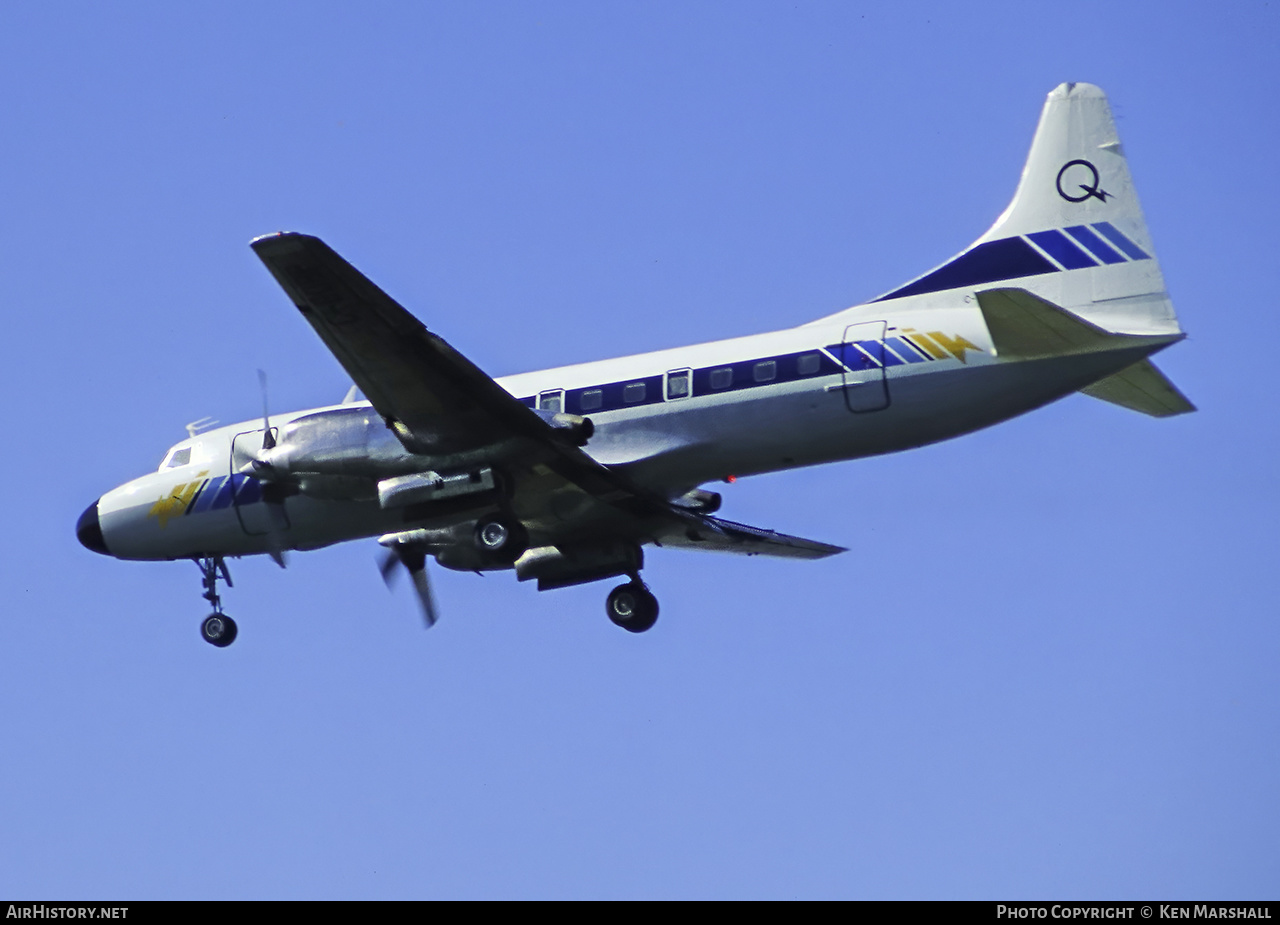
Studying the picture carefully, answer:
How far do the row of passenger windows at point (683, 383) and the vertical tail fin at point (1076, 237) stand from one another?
188 cm

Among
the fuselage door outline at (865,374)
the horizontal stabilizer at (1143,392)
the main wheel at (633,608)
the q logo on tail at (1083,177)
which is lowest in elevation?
the main wheel at (633,608)

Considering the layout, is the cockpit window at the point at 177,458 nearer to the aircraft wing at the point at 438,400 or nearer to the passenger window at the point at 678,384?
the aircraft wing at the point at 438,400

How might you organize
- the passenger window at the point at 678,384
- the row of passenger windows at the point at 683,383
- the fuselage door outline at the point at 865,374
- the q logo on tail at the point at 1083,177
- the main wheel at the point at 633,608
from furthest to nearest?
the main wheel at the point at 633,608, the passenger window at the point at 678,384, the row of passenger windows at the point at 683,383, the q logo on tail at the point at 1083,177, the fuselage door outline at the point at 865,374

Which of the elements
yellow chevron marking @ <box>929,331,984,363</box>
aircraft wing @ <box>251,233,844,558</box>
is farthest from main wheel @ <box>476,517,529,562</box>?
yellow chevron marking @ <box>929,331,984,363</box>

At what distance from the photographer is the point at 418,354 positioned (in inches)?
923

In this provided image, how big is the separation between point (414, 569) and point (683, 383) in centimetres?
669

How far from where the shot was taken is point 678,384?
24.5 meters

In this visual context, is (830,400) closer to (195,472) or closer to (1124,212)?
(1124,212)

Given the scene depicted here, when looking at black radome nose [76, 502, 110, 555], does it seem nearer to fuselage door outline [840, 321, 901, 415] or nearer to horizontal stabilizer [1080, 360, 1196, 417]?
fuselage door outline [840, 321, 901, 415]

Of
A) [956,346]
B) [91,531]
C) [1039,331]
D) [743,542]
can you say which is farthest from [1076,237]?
[91,531]

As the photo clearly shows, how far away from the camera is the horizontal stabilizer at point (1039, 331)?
21.8 m

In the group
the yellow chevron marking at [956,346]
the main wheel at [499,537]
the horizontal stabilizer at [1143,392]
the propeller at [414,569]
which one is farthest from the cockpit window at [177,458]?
the horizontal stabilizer at [1143,392]
